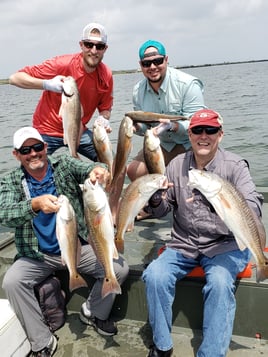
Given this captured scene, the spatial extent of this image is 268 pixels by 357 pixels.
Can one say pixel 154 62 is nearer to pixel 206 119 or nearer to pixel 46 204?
pixel 206 119

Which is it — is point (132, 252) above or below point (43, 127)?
below

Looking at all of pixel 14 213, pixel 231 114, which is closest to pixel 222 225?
pixel 14 213

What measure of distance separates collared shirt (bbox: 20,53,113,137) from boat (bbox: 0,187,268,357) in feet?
6.57

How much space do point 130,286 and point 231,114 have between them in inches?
713

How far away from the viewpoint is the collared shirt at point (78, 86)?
497 cm

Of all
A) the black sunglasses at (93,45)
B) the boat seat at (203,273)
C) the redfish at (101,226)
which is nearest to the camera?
the redfish at (101,226)

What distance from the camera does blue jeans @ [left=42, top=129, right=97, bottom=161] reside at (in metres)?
5.15

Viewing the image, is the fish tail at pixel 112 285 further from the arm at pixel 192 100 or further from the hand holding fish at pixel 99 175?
the arm at pixel 192 100

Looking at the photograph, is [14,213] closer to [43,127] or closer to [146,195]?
[146,195]

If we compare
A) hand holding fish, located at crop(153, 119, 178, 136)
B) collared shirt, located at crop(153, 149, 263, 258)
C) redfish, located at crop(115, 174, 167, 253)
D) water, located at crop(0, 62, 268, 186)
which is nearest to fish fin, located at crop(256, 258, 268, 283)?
collared shirt, located at crop(153, 149, 263, 258)

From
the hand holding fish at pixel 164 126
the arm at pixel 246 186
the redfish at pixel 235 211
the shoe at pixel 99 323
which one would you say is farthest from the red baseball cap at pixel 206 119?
the shoe at pixel 99 323

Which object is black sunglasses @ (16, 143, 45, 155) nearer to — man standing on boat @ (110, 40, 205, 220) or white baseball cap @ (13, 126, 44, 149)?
white baseball cap @ (13, 126, 44, 149)

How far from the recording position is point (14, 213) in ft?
11.6

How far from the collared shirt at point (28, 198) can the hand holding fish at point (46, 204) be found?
0.08 meters
